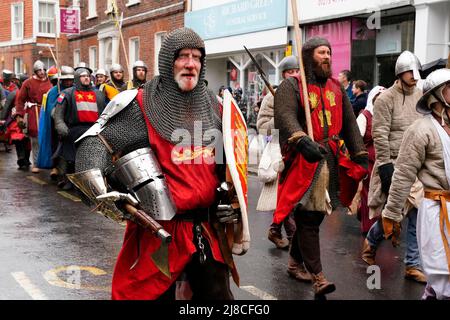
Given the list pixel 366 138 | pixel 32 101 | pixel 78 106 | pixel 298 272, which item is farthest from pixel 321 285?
pixel 32 101

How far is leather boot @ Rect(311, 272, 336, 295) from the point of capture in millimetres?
4961

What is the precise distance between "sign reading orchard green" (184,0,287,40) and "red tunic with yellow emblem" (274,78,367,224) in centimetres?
1049

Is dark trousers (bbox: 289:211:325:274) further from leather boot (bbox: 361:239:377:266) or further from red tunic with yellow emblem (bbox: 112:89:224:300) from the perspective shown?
red tunic with yellow emblem (bbox: 112:89:224:300)

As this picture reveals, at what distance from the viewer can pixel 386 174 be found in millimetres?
6098

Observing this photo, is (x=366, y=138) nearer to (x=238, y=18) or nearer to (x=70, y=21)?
(x=238, y=18)

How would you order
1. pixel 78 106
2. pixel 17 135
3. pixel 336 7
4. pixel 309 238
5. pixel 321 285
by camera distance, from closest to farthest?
1. pixel 321 285
2. pixel 309 238
3. pixel 78 106
4. pixel 17 135
5. pixel 336 7

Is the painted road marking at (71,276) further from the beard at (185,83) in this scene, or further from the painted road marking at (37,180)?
the painted road marking at (37,180)

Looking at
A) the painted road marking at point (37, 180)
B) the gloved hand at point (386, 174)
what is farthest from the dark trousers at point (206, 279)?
the painted road marking at point (37, 180)

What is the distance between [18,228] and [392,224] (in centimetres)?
452

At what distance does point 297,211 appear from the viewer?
17.2ft

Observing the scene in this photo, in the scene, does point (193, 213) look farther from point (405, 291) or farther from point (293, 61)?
point (293, 61)

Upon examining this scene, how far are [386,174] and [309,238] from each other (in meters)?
1.33

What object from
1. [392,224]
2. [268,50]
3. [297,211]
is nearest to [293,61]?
[297,211]
